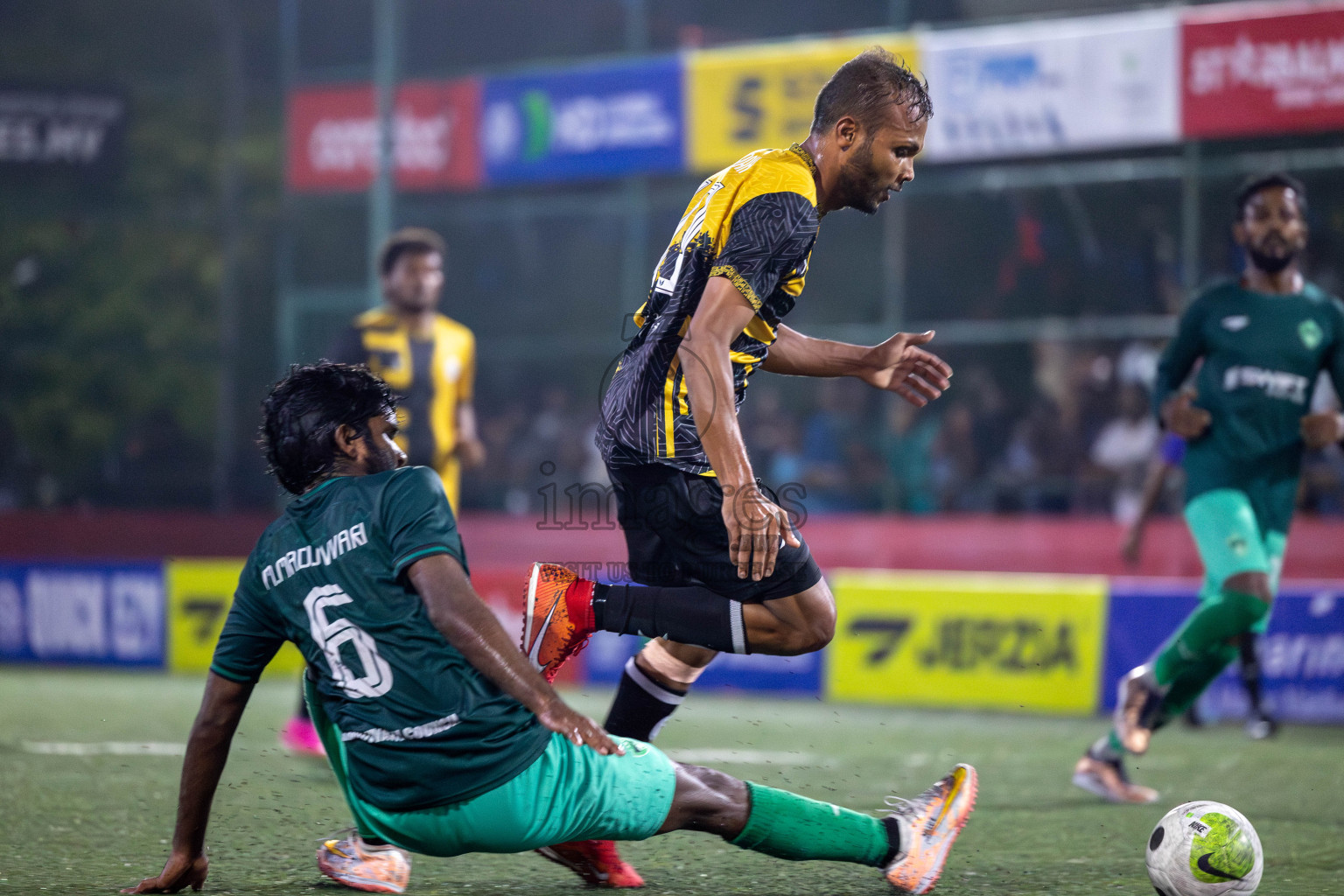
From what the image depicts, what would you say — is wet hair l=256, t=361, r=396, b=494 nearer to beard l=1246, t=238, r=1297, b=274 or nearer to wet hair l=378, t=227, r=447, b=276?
wet hair l=378, t=227, r=447, b=276

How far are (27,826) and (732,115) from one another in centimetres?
1025

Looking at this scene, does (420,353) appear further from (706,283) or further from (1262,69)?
(1262,69)

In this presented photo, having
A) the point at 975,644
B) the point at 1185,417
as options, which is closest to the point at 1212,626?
the point at 1185,417

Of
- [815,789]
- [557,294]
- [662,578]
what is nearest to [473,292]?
[557,294]

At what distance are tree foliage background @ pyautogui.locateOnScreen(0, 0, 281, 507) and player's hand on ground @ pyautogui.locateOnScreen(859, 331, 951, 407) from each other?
502 inches

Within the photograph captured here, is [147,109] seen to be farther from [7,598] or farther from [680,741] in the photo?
[680,741]

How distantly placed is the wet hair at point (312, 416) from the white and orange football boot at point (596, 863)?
1116 millimetres

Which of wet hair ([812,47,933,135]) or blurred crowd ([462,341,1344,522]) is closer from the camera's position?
wet hair ([812,47,933,135])

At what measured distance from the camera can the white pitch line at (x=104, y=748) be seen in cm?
637

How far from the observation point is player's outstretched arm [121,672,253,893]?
3.39 metres

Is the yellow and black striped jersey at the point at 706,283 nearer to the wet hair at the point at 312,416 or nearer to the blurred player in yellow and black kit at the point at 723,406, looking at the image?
the blurred player in yellow and black kit at the point at 723,406

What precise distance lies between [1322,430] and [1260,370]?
0.31m

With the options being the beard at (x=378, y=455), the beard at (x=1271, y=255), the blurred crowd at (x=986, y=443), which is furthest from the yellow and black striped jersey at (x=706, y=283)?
the blurred crowd at (x=986, y=443)

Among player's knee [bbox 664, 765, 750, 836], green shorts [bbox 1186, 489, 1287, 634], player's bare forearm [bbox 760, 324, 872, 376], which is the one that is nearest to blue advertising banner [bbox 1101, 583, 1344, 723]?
green shorts [bbox 1186, 489, 1287, 634]
